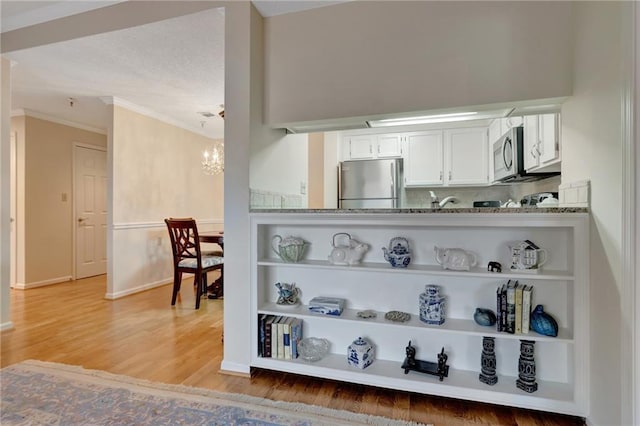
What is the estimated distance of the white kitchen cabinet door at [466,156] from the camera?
405cm

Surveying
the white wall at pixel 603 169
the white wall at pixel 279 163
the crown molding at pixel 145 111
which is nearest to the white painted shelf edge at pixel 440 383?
the white wall at pixel 603 169

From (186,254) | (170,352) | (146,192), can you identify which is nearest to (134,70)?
(146,192)

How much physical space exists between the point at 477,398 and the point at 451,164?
3.14 metres

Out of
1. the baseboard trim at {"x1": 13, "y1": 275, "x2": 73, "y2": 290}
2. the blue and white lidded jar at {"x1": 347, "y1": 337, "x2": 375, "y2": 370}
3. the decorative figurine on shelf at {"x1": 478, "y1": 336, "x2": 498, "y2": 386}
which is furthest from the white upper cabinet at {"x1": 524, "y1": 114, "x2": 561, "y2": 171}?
the baseboard trim at {"x1": 13, "y1": 275, "x2": 73, "y2": 290}

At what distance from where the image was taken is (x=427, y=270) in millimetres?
1746

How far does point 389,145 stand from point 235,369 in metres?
3.45

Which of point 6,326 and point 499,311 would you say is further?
point 6,326

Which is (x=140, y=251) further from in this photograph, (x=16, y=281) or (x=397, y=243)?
(x=397, y=243)

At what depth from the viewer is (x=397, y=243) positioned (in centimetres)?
188

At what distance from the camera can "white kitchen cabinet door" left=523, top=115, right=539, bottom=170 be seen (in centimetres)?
231

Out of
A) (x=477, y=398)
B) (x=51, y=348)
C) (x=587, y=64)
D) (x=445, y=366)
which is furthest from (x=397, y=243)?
(x=51, y=348)

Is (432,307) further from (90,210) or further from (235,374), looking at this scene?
(90,210)

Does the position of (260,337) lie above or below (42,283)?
above

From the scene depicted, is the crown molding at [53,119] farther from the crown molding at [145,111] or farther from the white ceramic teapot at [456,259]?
the white ceramic teapot at [456,259]
